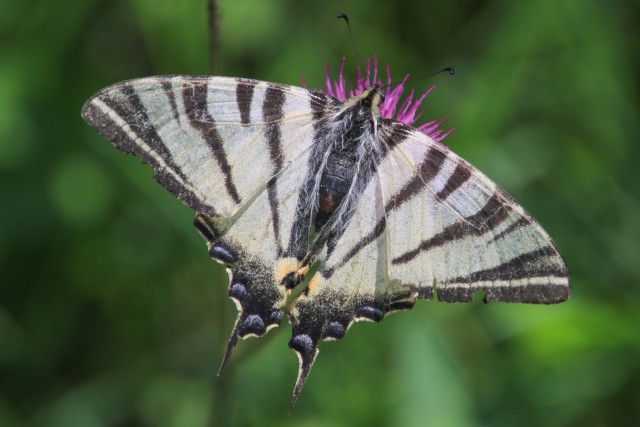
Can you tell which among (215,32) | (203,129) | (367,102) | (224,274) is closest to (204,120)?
(203,129)

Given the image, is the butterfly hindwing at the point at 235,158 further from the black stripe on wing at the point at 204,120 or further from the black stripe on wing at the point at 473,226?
the black stripe on wing at the point at 473,226

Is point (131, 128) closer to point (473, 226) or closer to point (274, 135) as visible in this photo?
point (274, 135)

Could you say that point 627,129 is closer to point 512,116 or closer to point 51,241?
point 512,116

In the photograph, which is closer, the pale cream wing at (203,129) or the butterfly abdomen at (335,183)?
the pale cream wing at (203,129)

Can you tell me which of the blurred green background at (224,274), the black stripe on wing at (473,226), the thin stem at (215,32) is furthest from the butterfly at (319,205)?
the blurred green background at (224,274)

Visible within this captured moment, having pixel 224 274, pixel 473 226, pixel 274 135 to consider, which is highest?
pixel 274 135

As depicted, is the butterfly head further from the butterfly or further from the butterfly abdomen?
the butterfly abdomen

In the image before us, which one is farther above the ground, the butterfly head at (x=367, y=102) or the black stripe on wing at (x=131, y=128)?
the butterfly head at (x=367, y=102)
